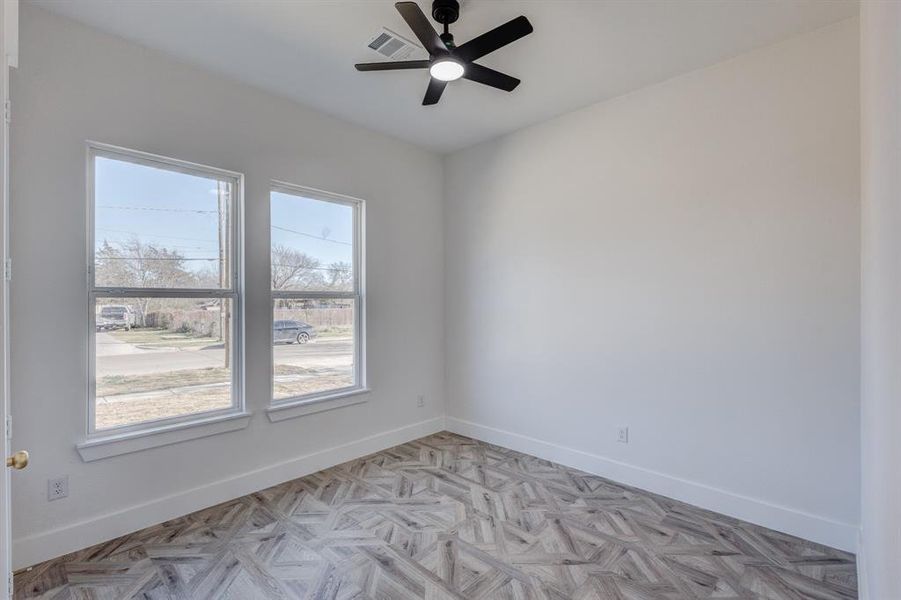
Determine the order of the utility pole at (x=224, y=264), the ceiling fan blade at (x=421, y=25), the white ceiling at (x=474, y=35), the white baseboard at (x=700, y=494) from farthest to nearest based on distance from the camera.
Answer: the utility pole at (x=224, y=264), the white baseboard at (x=700, y=494), the white ceiling at (x=474, y=35), the ceiling fan blade at (x=421, y=25)

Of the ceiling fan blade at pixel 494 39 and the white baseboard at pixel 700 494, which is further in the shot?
the white baseboard at pixel 700 494

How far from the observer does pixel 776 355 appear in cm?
255

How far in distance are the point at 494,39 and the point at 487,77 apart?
1.04 feet

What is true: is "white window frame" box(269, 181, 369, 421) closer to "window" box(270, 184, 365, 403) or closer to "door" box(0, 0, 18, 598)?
"window" box(270, 184, 365, 403)

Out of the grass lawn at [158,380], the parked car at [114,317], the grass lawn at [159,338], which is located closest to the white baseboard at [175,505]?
the grass lawn at [158,380]

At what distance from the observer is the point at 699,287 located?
112 inches

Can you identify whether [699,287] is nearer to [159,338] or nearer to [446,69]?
[446,69]

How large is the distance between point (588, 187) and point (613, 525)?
2391 millimetres

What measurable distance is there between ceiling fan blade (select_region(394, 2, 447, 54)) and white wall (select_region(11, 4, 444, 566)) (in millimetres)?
1622

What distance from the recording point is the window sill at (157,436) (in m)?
2.40

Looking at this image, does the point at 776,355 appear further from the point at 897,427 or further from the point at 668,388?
the point at 897,427

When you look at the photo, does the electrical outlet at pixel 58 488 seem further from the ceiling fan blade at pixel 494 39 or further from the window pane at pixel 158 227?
the ceiling fan blade at pixel 494 39

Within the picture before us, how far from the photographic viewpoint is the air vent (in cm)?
239

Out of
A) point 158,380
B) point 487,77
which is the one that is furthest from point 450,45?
point 158,380
